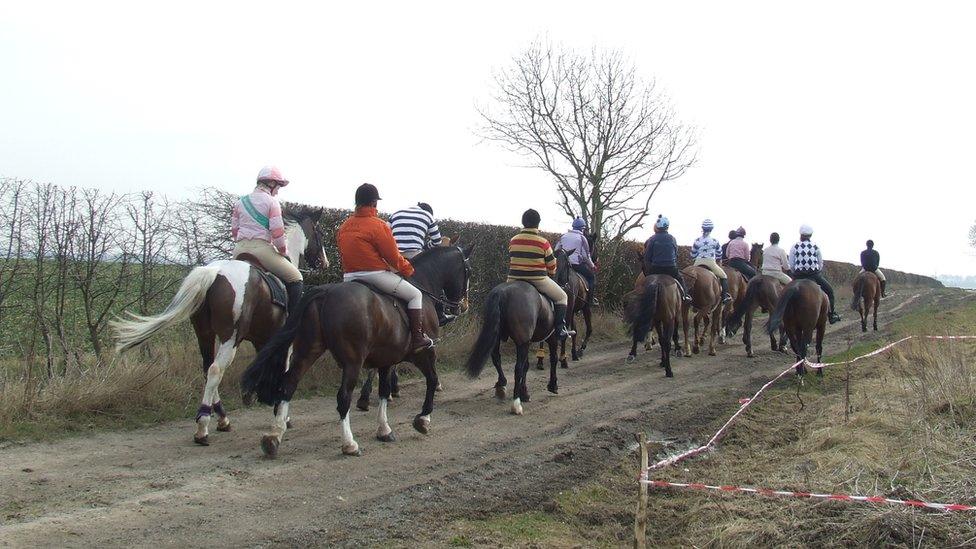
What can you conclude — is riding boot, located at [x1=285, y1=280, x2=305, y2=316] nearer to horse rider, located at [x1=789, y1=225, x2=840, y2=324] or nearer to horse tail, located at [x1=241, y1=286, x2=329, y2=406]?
horse tail, located at [x1=241, y1=286, x2=329, y2=406]

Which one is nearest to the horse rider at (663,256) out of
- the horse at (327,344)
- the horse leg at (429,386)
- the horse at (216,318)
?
the horse leg at (429,386)

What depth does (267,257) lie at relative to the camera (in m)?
8.03

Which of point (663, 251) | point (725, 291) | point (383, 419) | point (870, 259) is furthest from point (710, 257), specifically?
point (383, 419)

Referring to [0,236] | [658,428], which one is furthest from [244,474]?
[658,428]

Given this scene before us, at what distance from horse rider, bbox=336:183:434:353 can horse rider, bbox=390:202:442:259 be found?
1.98 metres

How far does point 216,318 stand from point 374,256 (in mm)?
1675

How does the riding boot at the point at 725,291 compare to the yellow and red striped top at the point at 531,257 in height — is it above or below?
below

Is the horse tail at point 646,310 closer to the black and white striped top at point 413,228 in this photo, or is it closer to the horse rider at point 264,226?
the black and white striped top at point 413,228

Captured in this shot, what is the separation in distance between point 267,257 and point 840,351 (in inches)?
511

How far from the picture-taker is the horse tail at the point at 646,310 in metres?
12.6

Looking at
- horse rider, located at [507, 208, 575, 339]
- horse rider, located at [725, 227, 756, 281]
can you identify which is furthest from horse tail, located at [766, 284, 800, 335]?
horse rider, located at [725, 227, 756, 281]

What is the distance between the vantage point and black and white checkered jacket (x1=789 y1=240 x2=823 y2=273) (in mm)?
12695

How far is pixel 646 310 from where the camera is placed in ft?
41.3

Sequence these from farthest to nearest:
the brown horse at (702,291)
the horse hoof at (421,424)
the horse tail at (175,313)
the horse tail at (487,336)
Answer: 1. the brown horse at (702,291)
2. the horse tail at (487,336)
3. the horse hoof at (421,424)
4. the horse tail at (175,313)
